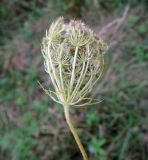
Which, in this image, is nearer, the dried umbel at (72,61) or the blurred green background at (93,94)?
the dried umbel at (72,61)

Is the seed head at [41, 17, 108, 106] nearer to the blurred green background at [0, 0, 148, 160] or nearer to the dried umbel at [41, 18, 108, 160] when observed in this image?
the dried umbel at [41, 18, 108, 160]

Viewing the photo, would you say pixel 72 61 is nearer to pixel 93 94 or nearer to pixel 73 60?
pixel 73 60

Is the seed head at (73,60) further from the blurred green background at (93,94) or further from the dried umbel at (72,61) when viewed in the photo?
the blurred green background at (93,94)

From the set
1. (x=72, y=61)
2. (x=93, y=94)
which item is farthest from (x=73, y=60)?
(x=93, y=94)

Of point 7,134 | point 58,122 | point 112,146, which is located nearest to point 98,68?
point 112,146

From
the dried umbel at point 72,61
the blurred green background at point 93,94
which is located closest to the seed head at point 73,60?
the dried umbel at point 72,61

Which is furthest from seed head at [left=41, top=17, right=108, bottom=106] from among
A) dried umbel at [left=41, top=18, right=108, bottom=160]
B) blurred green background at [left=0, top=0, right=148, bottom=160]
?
blurred green background at [left=0, top=0, right=148, bottom=160]
